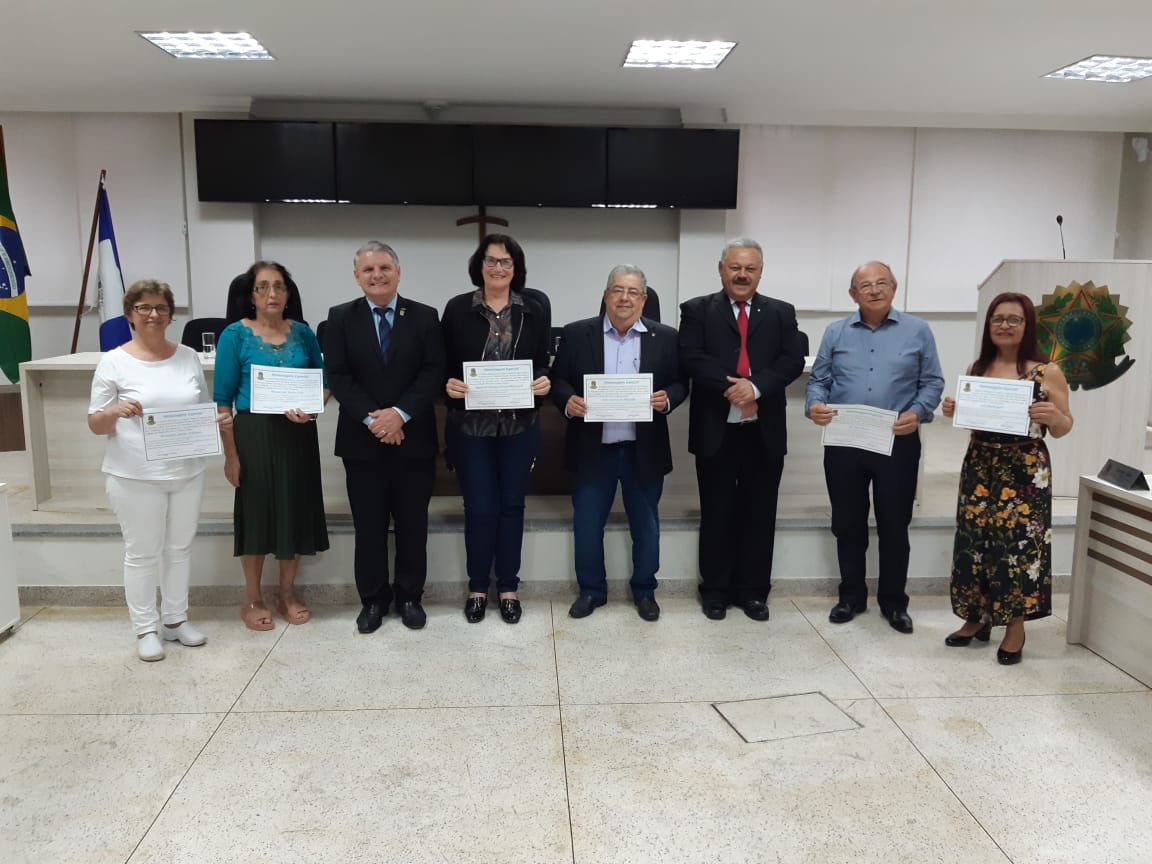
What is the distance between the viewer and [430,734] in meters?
2.55

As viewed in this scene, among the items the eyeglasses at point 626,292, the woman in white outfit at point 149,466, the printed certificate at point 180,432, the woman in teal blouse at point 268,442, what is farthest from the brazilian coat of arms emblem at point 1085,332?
the woman in white outfit at point 149,466

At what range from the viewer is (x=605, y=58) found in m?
5.36

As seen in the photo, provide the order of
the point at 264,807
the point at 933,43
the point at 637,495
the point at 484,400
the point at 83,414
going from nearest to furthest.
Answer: the point at 264,807
the point at 484,400
the point at 637,495
the point at 83,414
the point at 933,43

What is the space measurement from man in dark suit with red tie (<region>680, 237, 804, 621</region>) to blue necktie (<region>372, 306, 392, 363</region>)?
1161mm

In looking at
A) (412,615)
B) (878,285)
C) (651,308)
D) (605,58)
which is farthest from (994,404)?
(605,58)

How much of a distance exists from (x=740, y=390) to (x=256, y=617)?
2.17m

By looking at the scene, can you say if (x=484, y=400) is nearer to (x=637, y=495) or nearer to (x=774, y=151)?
(x=637, y=495)

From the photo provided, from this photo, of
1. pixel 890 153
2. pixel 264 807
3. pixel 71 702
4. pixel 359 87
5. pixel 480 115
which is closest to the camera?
pixel 264 807

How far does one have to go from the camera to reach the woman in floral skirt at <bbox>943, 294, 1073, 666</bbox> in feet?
9.39

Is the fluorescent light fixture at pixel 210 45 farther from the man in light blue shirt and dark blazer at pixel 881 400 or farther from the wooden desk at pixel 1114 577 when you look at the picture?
the wooden desk at pixel 1114 577

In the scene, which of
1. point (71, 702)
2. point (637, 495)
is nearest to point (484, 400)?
point (637, 495)

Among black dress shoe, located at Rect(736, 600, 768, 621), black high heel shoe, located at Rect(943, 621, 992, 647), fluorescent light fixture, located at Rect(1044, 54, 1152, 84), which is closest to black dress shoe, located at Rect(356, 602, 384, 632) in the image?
black dress shoe, located at Rect(736, 600, 768, 621)

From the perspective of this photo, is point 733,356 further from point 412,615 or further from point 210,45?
point 210,45

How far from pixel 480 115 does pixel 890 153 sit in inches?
142
